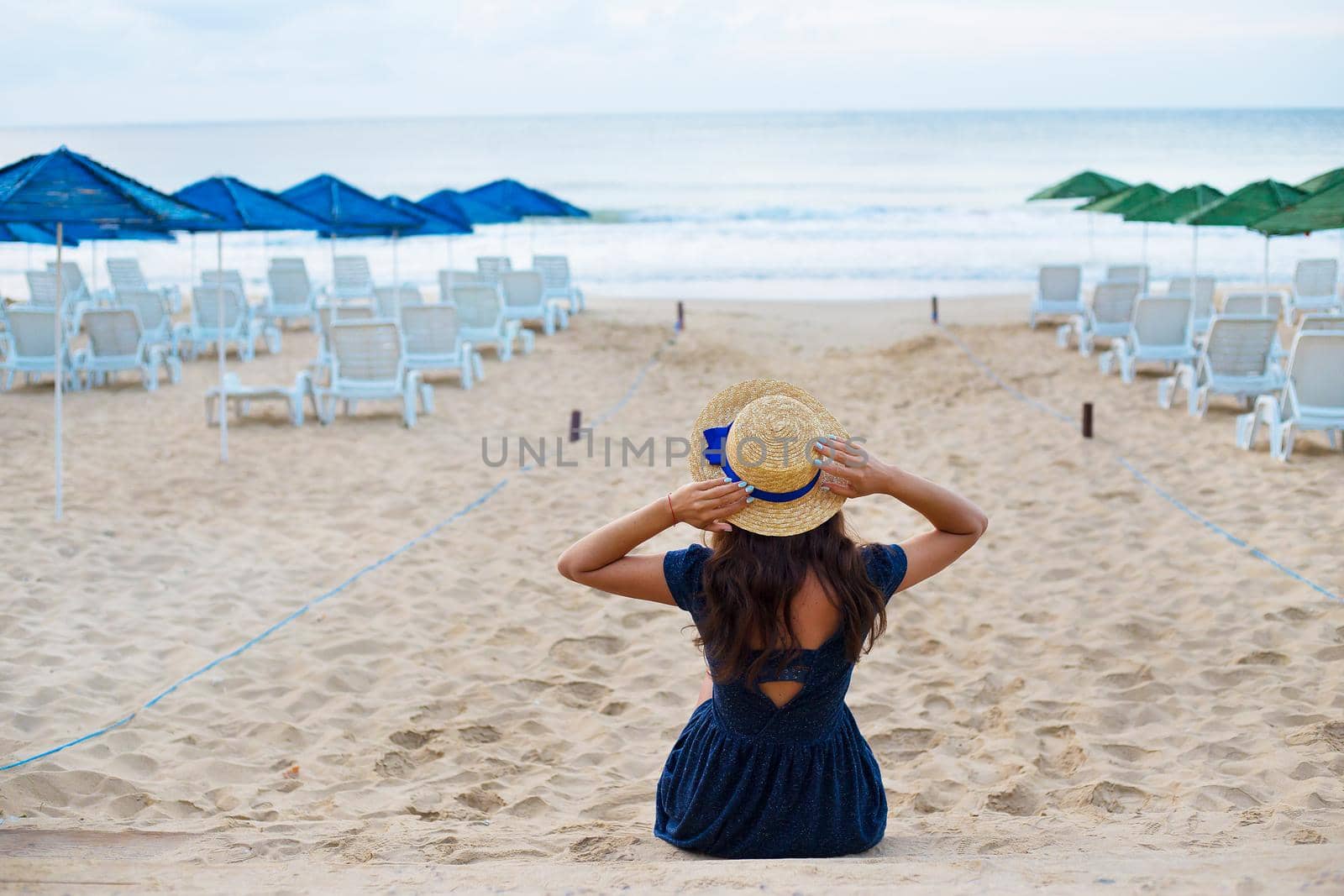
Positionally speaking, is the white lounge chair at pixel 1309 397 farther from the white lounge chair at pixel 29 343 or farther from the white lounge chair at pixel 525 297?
the white lounge chair at pixel 29 343

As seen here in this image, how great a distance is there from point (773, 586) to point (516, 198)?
13.0 metres

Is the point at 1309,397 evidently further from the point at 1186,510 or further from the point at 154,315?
the point at 154,315

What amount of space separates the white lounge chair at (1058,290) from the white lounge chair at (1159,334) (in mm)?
3339

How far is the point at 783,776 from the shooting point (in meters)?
2.46

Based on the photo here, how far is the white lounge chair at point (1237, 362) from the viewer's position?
28.5 ft

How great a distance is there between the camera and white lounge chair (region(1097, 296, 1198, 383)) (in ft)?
33.6

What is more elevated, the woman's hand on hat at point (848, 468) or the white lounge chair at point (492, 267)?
the white lounge chair at point (492, 267)

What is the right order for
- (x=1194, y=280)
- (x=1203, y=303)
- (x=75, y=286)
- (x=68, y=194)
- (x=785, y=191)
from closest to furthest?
(x=68, y=194) < (x=1194, y=280) < (x=1203, y=303) < (x=75, y=286) < (x=785, y=191)

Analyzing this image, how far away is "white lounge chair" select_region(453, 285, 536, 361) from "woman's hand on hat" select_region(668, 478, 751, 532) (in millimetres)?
10164

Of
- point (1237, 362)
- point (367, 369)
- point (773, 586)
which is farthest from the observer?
point (367, 369)

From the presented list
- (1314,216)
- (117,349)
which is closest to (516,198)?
(117,349)

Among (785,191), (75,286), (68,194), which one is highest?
(785,191)

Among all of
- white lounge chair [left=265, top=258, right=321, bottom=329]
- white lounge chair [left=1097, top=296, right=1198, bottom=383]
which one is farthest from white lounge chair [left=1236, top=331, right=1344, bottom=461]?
white lounge chair [left=265, top=258, right=321, bottom=329]

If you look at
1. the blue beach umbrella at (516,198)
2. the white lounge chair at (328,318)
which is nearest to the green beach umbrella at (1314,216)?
the white lounge chair at (328,318)
